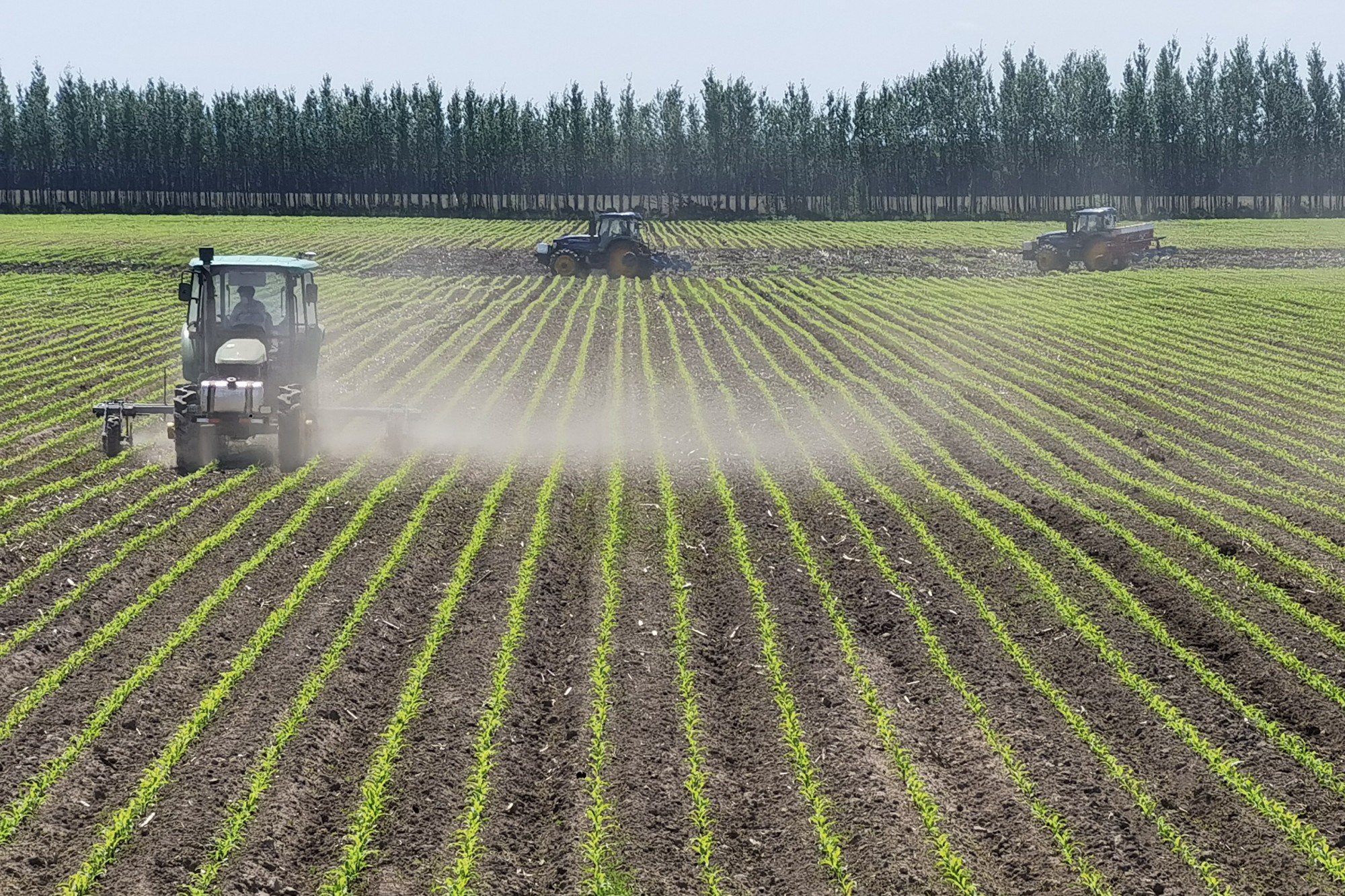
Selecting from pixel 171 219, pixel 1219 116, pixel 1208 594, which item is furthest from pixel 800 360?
pixel 1219 116

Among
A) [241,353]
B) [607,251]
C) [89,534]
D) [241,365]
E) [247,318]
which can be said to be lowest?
[89,534]

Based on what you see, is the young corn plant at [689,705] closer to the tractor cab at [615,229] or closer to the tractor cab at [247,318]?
the tractor cab at [247,318]

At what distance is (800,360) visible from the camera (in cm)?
2817

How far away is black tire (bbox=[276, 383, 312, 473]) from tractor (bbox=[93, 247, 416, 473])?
0.5 inches

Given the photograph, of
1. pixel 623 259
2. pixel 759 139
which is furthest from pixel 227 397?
pixel 759 139

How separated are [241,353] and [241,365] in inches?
7.1

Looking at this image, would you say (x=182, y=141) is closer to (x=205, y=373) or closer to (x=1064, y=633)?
(x=205, y=373)

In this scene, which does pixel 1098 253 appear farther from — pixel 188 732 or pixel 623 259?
pixel 188 732

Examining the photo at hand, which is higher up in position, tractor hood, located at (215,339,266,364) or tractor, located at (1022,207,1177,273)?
tractor, located at (1022,207,1177,273)

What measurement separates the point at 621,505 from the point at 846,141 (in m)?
99.2

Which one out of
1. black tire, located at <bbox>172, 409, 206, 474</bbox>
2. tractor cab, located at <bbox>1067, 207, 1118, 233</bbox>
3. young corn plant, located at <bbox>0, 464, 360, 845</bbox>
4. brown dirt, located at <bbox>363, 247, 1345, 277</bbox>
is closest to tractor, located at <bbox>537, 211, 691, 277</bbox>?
brown dirt, located at <bbox>363, 247, 1345, 277</bbox>

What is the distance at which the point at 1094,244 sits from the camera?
4569 cm

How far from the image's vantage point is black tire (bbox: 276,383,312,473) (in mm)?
16828

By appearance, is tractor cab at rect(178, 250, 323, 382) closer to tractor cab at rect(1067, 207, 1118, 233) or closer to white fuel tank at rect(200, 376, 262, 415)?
white fuel tank at rect(200, 376, 262, 415)
